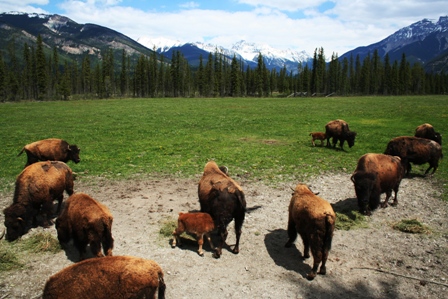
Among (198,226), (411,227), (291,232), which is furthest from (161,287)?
(411,227)

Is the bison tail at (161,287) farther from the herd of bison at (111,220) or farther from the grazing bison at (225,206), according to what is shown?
the grazing bison at (225,206)

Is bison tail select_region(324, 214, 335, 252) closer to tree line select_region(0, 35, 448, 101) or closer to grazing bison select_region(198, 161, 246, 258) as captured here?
grazing bison select_region(198, 161, 246, 258)

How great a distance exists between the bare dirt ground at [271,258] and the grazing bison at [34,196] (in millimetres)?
519

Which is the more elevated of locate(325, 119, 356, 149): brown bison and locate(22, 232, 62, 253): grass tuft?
locate(325, 119, 356, 149): brown bison

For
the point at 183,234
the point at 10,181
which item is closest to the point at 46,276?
the point at 183,234

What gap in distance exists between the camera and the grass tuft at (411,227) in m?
9.68

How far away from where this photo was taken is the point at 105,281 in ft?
16.5

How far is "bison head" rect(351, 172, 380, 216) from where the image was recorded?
1082 centimetres

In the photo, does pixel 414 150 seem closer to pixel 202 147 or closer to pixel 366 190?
pixel 366 190

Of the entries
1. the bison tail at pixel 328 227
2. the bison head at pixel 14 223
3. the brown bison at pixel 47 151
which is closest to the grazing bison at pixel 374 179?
the bison tail at pixel 328 227

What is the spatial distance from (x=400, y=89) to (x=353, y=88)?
67.3ft

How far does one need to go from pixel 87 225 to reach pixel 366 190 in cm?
863

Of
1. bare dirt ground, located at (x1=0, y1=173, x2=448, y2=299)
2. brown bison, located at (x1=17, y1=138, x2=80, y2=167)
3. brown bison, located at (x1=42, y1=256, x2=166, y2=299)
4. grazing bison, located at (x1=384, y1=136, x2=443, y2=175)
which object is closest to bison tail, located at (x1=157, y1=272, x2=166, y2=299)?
brown bison, located at (x1=42, y1=256, x2=166, y2=299)

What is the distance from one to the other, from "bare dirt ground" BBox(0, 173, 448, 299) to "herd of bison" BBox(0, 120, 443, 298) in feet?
1.36
